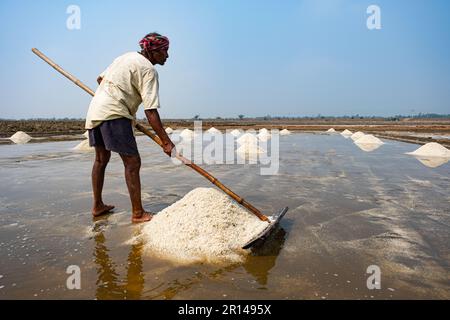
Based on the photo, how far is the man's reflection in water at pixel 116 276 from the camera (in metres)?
1.47

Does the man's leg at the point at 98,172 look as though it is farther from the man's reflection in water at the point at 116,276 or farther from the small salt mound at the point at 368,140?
the small salt mound at the point at 368,140

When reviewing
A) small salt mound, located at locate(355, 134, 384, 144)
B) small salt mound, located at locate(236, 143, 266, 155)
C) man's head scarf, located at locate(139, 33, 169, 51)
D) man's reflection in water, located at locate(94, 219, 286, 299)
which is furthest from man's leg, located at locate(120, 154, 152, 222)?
small salt mound, located at locate(355, 134, 384, 144)

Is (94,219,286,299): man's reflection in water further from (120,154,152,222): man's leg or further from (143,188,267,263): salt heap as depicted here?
(120,154,152,222): man's leg

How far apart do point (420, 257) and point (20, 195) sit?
11.8 ft

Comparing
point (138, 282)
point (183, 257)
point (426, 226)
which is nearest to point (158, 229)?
point (183, 257)

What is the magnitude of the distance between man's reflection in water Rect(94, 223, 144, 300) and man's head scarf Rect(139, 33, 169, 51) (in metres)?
1.37

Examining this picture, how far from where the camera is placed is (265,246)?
6.79ft

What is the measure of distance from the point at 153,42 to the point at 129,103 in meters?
0.47

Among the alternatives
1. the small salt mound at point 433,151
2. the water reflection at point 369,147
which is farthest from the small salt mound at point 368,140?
the small salt mound at point 433,151

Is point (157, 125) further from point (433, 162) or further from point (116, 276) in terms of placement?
point (433, 162)

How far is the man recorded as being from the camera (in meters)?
2.28

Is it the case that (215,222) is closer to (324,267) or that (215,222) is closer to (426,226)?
(324,267)

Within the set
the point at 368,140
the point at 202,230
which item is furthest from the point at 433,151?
the point at 202,230
